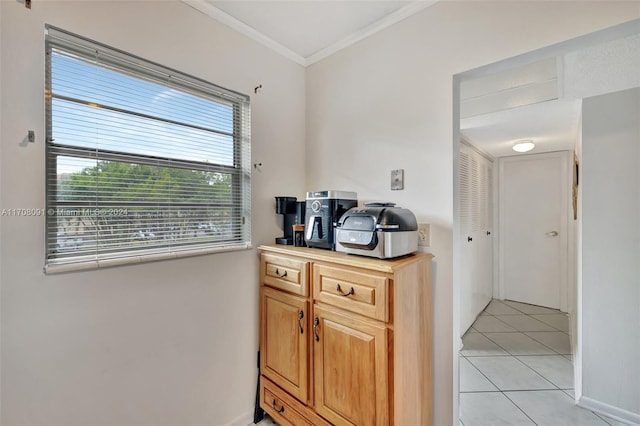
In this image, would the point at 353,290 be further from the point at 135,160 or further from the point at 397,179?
the point at 135,160

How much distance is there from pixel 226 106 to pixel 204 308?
1.26 metres

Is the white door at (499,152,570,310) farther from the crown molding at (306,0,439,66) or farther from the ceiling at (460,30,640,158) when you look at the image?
the crown molding at (306,0,439,66)

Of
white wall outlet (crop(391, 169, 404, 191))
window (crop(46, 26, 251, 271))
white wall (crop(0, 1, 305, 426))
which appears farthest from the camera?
white wall outlet (crop(391, 169, 404, 191))

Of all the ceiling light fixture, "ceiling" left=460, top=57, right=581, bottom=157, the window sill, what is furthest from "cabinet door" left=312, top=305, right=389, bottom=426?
the ceiling light fixture

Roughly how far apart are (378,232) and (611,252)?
1.81 m

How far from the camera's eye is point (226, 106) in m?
1.79

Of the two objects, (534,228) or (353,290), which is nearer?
(353,290)

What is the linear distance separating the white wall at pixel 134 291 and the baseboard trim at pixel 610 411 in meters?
2.33

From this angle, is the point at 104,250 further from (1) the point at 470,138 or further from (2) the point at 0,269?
(1) the point at 470,138

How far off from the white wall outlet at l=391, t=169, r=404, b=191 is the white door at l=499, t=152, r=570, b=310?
3552mm

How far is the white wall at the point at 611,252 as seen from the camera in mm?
1821

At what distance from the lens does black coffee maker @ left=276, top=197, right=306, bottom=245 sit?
6.36ft

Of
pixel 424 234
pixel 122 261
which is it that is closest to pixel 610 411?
pixel 424 234

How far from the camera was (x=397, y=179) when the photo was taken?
1.67 meters
